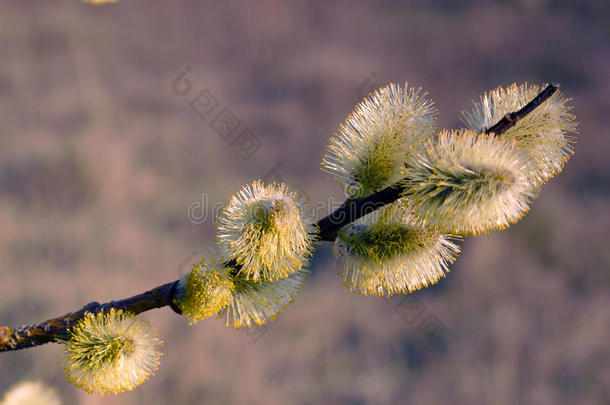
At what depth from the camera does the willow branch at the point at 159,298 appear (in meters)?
0.47

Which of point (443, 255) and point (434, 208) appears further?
point (443, 255)

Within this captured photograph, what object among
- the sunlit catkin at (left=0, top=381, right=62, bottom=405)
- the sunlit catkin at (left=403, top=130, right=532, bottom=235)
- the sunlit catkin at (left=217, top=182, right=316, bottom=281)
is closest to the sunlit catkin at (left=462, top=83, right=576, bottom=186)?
the sunlit catkin at (left=403, top=130, right=532, bottom=235)

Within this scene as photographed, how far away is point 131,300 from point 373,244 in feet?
0.86

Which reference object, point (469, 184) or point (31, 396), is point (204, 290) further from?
point (31, 396)

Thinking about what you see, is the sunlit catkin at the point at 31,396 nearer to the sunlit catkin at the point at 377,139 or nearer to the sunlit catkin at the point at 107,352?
the sunlit catkin at the point at 107,352

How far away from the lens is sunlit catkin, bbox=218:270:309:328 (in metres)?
0.51

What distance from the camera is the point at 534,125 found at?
1.57ft

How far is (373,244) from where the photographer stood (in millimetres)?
504

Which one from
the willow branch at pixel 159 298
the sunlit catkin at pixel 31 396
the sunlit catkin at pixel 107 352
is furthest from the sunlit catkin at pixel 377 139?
the sunlit catkin at pixel 31 396

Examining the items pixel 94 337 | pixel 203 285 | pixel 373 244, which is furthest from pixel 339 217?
pixel 94 337

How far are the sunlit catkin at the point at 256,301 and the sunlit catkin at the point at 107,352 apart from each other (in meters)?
0.10

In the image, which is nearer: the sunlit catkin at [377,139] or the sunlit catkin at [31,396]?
the sunlit catkin at [377,139]

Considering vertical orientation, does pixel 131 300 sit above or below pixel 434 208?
above

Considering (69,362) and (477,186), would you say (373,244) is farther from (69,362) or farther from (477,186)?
(69,362)
